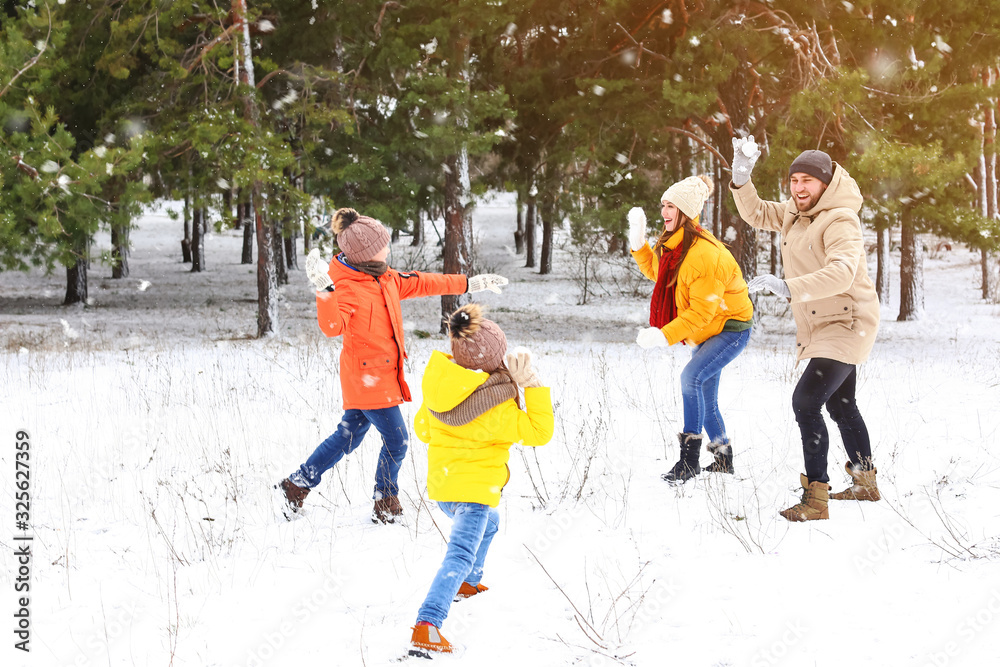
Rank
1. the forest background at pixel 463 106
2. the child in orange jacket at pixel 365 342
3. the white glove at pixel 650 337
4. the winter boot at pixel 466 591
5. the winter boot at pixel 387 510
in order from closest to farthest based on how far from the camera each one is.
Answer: the winter boot at pixel 466 591 → the child in orange jacket at pixel 365 342 → the white glove at pixel 650 337 → the winter boot at pixel 387 510 → the forest background at pixel 463 106

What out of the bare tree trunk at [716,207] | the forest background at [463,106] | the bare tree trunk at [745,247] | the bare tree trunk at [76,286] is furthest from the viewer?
the bare tree trunk at [76,286]

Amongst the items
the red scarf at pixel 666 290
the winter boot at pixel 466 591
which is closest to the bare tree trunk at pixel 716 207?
the red scarf at pixel 666 290

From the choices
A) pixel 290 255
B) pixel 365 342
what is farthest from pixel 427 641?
pixel 290 255

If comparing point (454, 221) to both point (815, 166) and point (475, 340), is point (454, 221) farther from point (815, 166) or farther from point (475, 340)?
point (475, 340)

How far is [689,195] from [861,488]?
6.65ft

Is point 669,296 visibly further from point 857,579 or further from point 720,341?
point 857,579

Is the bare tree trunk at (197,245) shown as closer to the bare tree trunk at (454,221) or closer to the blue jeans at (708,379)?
the bare tree trunk at (454,221)

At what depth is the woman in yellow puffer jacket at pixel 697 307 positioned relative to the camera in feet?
14.9

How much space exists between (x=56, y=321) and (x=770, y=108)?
15.1m

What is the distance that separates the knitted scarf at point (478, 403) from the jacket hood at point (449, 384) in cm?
2

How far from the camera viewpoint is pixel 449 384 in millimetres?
2912

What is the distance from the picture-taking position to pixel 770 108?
43.7ft

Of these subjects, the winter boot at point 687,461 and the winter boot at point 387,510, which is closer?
the winter boot at point 387,510

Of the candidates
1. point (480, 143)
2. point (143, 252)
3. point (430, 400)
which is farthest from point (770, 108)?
point (143, 252)
